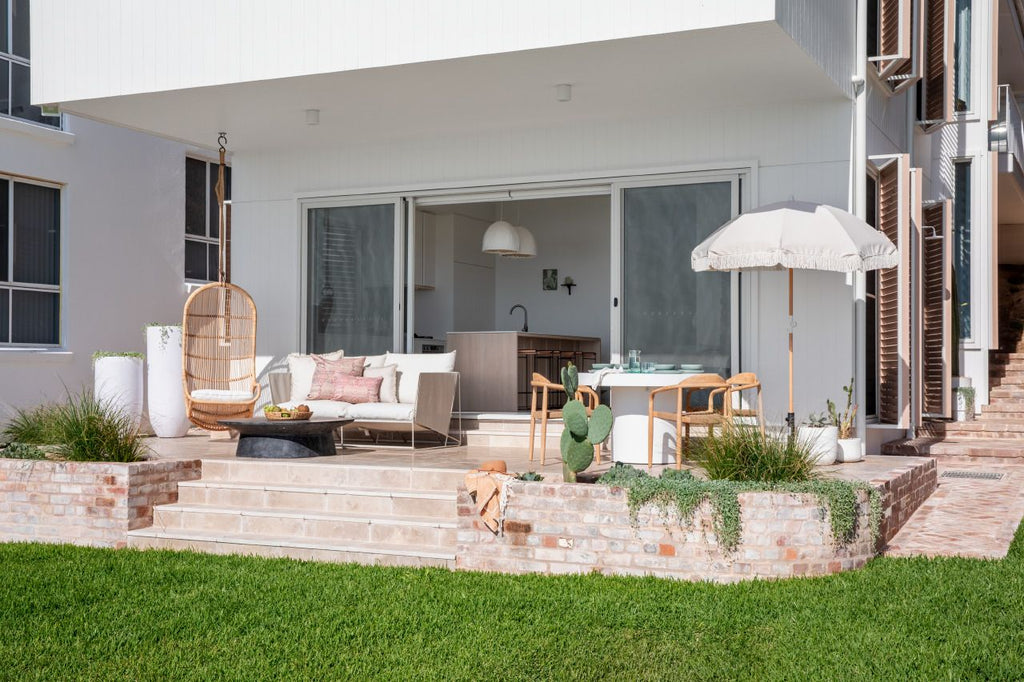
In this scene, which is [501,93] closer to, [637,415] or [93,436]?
[637,415]

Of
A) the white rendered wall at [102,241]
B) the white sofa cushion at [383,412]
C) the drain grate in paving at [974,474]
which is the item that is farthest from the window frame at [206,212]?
the drain grate in paving at [974,474]

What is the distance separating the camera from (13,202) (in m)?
11.3

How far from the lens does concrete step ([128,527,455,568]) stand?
6.35 metres

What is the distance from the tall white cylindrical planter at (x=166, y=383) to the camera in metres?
10.5

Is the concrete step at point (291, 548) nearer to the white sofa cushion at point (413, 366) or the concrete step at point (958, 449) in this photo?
the white sofa cushion at point (413, 366)

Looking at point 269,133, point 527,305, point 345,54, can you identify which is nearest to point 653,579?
point 345,54

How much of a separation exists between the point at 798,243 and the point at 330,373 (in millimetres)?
4260

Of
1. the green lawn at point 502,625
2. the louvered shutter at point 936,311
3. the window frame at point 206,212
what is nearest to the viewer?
the green lawn at point 502,625

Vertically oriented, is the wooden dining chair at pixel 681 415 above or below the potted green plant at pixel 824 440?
above

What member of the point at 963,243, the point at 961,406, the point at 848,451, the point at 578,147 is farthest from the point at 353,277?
the point at 963,243

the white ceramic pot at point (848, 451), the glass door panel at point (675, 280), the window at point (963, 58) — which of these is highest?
the window at point (963, 58)

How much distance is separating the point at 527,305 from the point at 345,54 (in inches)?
276

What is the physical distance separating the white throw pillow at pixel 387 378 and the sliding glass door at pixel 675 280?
1976 millimetres

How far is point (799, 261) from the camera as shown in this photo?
24.3ft
